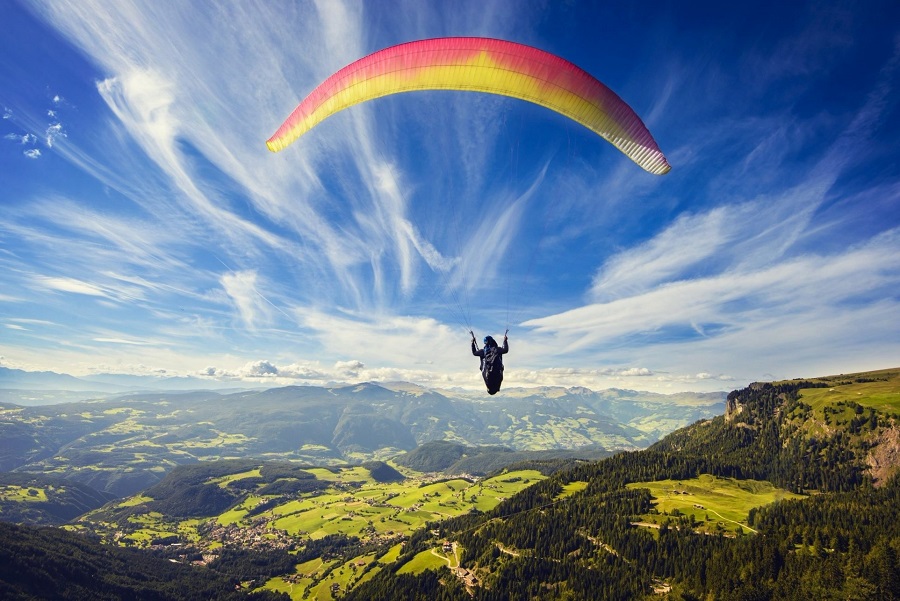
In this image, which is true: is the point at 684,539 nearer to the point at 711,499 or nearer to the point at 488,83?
the point at 711,499

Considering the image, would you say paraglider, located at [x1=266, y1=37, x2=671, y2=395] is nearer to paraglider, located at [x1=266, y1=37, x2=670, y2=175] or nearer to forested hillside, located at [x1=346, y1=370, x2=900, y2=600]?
paraglider, located at [x1=266, y1=37, x2=670, y2=175]

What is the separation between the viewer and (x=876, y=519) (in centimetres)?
11056

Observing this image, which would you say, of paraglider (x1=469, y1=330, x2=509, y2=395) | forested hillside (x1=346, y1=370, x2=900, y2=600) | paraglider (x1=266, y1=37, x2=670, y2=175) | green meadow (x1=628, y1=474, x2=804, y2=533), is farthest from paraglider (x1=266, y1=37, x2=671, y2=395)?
green meadow (x1=628, y1=474, x2=804, y2=533)

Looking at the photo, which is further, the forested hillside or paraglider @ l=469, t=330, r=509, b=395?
the forested hillside

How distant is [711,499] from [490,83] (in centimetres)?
17697

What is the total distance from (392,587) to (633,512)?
267 ft

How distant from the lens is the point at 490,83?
20078 mm

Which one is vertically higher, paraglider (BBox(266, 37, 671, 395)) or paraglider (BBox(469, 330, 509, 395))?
paraglider (BBox(266, 37, 671, 395))

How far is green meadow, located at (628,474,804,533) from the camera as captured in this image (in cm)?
12494

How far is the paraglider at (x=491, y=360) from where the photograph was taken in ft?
74.0

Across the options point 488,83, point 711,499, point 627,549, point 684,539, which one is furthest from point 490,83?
point 711,499

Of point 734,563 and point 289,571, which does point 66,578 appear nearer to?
point 289,571

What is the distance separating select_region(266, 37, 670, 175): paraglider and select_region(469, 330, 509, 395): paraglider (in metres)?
12.0

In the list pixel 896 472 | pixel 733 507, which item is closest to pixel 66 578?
pixel 733 507
